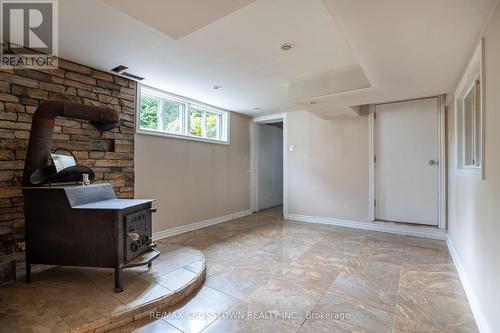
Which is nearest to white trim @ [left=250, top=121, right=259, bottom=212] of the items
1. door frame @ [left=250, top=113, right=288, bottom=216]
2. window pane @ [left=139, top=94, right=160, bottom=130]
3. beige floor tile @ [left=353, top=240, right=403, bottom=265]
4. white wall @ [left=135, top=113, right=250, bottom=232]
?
door frame @ [left=250, top=113, right=288, bottom=216]

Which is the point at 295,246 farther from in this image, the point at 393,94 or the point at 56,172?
the point at 56,172

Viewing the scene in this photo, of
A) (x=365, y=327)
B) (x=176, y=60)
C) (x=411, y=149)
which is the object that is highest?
(x=176, y=60)

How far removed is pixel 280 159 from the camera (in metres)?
6.68

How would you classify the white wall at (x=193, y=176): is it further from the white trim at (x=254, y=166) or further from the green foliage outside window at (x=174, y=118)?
the green foliage outside window at (x=174, y=118)

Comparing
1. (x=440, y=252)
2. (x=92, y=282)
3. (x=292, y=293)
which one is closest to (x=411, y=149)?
(x=440, y=252)

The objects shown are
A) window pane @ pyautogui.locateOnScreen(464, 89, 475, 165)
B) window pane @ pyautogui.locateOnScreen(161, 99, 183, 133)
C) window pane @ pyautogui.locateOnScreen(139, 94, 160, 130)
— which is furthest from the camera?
window pane @ pyautogui.locateOnScreen(161, 99, 183, 133)

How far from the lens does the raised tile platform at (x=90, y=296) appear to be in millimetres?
1536

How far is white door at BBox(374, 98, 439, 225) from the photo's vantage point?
3609 millimetres

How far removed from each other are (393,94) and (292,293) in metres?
2.65

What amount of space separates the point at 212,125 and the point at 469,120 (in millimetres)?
3683

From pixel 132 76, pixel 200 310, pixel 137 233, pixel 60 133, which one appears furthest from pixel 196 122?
pixel 200 310

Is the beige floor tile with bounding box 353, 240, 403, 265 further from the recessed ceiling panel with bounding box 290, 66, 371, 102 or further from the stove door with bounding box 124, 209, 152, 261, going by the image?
the stove door with bounding box 124, 209, 152, 261

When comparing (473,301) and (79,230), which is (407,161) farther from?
(79,230)
